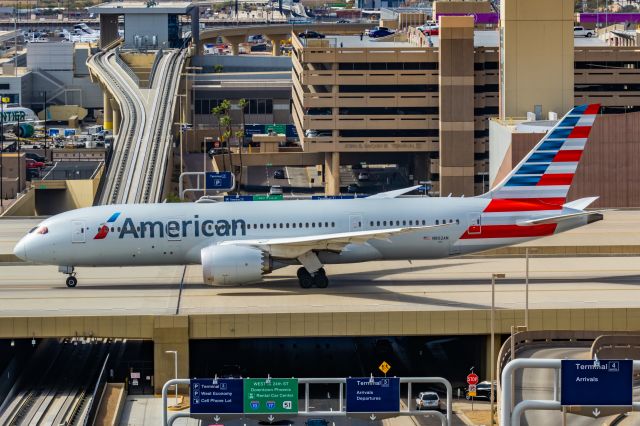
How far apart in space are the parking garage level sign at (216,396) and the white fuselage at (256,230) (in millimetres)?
39126

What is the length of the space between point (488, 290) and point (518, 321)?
657cm

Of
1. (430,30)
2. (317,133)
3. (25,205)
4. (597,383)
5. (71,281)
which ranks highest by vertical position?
(430,30)

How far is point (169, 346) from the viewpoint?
2859 inches

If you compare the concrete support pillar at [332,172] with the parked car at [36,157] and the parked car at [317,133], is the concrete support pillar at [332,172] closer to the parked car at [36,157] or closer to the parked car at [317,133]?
the parked car at [317,133]

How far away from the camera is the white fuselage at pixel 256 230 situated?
258ft

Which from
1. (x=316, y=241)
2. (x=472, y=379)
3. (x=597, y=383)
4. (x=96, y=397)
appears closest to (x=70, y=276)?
(x=316, y=241)

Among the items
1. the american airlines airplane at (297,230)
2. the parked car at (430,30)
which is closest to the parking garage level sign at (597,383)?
the american airlines airplane at (297,230)

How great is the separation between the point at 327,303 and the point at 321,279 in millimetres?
3892

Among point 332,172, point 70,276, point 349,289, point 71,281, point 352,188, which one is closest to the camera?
point 349,289

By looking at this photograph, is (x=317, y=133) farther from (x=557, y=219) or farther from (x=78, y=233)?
(x=78, y=233)

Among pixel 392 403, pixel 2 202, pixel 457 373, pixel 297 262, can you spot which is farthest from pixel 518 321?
pixel 2 202

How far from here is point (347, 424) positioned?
64.3 m

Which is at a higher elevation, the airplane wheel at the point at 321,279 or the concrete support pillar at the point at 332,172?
the concrete support pillar at the point at 332,172

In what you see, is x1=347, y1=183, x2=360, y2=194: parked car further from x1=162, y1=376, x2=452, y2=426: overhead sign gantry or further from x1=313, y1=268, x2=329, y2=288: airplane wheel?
x1=162, y1=376, x2=452, y2=426: overhead sign gantry
